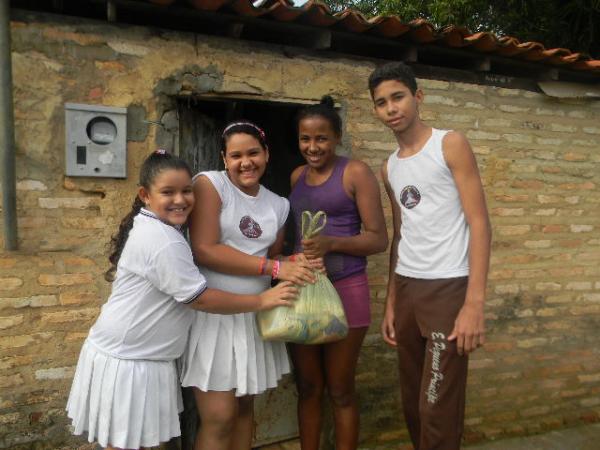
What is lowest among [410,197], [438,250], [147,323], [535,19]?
[147,323]

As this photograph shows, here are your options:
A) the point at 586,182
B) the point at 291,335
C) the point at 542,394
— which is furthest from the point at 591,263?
the point at 291,335

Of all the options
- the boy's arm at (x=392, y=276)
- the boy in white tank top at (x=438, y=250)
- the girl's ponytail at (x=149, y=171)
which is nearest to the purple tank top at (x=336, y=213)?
the boy's arm at (x=392, y=276)

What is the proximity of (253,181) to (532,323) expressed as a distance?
2809 mm

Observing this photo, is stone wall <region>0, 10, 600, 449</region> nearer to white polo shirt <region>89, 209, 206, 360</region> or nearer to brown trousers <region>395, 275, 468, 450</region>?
white polo shirt <region>89, 209, 206, 360</region>

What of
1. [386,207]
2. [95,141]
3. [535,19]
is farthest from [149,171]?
[535,19]

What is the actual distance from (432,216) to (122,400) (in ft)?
4.87

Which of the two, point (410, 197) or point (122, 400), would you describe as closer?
point (122, 400)

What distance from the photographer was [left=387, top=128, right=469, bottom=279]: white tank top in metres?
2.17

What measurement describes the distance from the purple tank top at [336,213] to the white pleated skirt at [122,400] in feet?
3.00

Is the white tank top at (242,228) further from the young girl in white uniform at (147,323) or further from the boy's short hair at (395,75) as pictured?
the boy's short hair at (395,75)

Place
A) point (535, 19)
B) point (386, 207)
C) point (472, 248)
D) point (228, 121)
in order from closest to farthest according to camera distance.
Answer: point (472, 248) → point (386, 207) → point (228, 121) → point (535, 19)

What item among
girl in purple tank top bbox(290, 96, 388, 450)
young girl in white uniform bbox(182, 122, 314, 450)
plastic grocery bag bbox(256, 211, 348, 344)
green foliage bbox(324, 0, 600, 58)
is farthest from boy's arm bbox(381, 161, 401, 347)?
green foliage bbox(324, 0, 600, 58)

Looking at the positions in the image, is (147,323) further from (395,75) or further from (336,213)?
(395,75)

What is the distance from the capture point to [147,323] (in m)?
2.01
